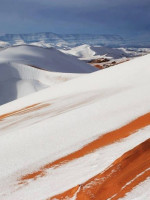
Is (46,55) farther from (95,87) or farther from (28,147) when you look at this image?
(28,147)

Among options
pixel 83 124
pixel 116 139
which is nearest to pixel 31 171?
pixel 116 139

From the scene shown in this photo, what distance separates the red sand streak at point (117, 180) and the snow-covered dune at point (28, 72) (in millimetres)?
33631

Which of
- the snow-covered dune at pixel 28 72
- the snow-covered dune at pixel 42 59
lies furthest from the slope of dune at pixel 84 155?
the snow-covered dune at pixel 42 59

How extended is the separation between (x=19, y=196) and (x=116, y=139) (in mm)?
3328

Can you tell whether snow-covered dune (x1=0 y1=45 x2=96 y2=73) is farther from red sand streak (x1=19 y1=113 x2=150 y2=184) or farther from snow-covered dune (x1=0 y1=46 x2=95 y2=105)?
red sand streak (x1=19 y1=113 x2=150 y2=184)

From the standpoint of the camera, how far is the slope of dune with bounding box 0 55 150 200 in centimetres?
532

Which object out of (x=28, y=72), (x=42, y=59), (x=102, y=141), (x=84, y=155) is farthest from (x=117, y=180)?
(x=42, y=59)

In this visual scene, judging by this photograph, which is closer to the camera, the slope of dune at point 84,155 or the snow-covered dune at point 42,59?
the slope of dune at point 84,155

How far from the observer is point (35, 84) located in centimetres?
4275

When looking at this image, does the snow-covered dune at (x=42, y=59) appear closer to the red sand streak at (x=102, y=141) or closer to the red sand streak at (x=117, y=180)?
the red sand streak at (x=102, y=141)

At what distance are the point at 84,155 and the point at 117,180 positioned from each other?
209 cm

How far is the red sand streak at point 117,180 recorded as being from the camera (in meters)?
4.98

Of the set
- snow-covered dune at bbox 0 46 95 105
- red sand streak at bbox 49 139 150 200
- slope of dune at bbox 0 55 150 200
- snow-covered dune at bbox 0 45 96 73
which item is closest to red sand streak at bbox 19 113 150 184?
slope of dune at bbox 0 55 150 200

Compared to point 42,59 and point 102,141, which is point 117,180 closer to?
point 102,141
